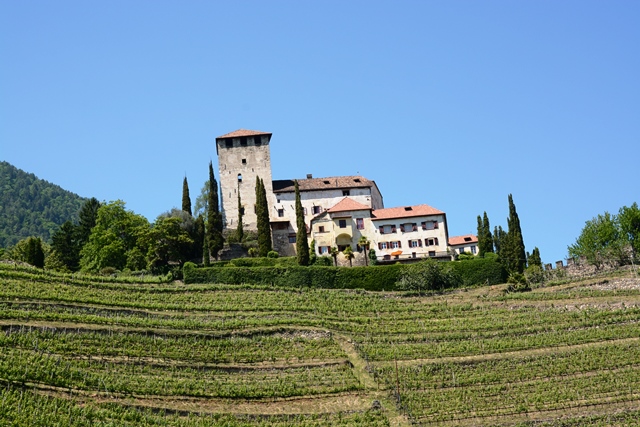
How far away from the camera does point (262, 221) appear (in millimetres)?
89938

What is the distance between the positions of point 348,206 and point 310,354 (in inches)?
1277

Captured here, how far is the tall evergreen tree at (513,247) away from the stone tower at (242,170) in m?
24.1

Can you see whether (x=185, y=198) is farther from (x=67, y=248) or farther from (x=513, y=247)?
(x=513, y=247)

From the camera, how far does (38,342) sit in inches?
2222

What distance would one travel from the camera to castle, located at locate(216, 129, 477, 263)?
8994cm

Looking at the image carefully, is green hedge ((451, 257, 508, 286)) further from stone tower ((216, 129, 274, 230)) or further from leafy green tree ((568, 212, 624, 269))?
stone tower ((216, 129, 274, 230))

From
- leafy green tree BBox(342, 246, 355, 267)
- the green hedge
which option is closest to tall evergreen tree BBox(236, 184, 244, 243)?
leafy green tree BBox(342, 246, 355, 267)

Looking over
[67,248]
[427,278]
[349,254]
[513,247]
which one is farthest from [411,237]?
[67,248]

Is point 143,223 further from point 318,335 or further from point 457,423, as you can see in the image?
point 457,423

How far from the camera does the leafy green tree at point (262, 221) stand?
88.0m

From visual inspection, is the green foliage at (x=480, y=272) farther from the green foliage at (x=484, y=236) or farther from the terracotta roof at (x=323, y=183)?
the terracotta roof at (x=323, y=183)

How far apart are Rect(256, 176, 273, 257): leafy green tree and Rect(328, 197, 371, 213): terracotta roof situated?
19.6 feet

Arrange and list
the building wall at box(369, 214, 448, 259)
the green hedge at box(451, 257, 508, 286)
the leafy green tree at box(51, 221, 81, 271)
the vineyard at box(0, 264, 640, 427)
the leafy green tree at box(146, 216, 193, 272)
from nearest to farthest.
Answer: the vineyard at box(0, 264, 640, 427)
the green hedge at box(451, 257, 508, 286)
the leafy green tree at box(146, 216, 193, 272)
the leafy green tree at box(51, 221, 81, 271)
the building wall at box(369, 214, 448, 259)

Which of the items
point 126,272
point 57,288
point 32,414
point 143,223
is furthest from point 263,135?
point 32,414
